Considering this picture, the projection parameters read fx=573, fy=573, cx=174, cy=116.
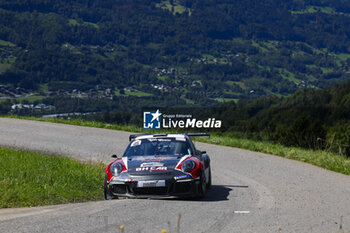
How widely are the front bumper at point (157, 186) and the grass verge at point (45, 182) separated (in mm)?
987

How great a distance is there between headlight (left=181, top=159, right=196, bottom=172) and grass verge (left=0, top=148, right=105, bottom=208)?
6.25 ft

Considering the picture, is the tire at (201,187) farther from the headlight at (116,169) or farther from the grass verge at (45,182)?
the grass verge at (45,182)

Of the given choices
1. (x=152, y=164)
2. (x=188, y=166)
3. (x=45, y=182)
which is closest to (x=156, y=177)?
(x=152, y=164)

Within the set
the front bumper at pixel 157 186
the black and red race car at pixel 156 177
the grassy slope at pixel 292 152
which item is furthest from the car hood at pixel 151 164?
the grassy slope at pixel 292 152

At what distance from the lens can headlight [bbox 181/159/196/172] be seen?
10297 mm

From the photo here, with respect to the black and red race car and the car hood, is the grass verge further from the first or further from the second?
the car hood

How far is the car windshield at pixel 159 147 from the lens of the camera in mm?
11438

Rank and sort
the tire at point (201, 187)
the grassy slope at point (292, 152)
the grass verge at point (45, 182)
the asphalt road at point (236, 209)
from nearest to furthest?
the asphalt road at point (236, 209), the grass verge at point (45, 182), the tire at point (201, 187), the grassy slope at point (292, 152)

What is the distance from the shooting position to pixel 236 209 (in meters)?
9.10

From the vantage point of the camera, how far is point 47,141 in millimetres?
22172

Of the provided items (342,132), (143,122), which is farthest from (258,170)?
(342,132)

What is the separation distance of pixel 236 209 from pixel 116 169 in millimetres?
2528

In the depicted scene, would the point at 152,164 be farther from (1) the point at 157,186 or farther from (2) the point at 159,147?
(2) the point at 159,147

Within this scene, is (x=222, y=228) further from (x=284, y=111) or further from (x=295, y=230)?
(x=284, y=111)
